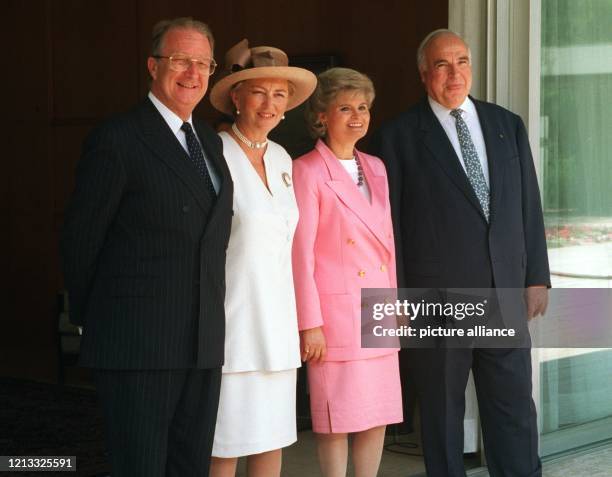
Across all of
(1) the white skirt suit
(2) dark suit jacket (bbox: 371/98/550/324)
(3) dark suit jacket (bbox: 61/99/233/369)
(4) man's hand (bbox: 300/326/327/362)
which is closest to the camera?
(3) dark suit jacket (bbox: 61/99/233/369)

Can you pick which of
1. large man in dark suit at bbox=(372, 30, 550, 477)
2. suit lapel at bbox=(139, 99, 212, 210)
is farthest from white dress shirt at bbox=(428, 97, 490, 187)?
suit lapel at bbox=(139, 99, 212, 210)

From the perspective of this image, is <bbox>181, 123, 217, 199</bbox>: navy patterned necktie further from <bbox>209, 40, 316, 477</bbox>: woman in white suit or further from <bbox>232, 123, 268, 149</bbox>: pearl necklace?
<bbox>232, 123, 268, 149</bbox>: pearl necklace

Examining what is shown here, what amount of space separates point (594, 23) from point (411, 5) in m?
1.23

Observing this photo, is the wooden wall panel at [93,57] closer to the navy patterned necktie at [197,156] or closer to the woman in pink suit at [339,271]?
the woman in pink suit at [339,271]

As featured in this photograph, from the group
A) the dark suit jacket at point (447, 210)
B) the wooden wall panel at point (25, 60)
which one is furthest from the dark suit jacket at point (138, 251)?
the wooden wall panel at point (25, 60)

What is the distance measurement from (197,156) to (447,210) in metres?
1.13

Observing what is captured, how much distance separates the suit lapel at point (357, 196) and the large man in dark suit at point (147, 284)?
68 centimetres

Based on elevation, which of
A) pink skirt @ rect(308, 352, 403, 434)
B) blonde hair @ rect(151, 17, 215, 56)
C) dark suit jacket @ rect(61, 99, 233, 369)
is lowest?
pink skirt @ rect(308, 352, 403, 434)

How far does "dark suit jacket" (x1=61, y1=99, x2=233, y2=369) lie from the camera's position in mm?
A: 2678

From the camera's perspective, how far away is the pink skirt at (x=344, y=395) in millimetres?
3439

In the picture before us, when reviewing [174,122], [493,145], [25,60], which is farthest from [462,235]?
[25,60]

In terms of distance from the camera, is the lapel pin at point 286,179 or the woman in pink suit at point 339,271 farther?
the woman in pink suit at point 339,271

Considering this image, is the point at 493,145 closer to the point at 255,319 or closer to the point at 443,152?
the point at 443,152

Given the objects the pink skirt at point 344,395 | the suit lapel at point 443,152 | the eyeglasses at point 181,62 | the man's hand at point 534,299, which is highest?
the eyeglasses at point 181,62
